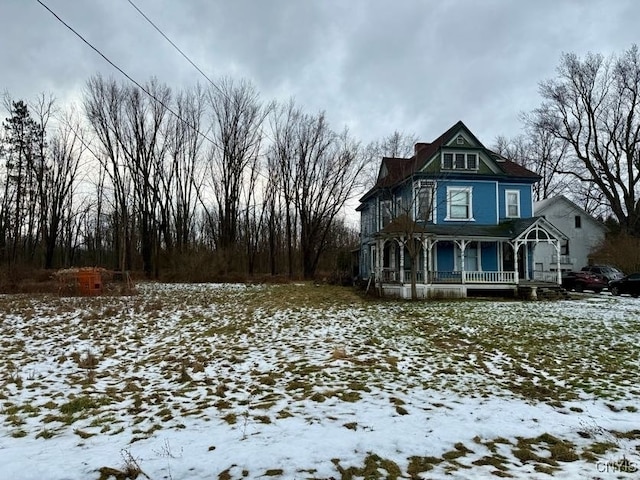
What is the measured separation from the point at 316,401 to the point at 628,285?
2289 centimetres

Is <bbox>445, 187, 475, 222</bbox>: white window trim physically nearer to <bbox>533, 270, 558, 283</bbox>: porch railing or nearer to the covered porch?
the covered porch

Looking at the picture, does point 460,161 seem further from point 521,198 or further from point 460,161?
→ point 521,198

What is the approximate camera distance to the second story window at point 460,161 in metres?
23.0

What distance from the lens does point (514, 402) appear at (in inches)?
211

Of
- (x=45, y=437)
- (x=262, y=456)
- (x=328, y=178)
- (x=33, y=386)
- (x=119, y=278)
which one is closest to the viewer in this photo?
(x=262, y=456)

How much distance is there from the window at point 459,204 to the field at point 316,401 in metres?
12.3

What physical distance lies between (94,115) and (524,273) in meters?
32.1

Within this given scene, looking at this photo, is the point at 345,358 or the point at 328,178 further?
the point at 328,178

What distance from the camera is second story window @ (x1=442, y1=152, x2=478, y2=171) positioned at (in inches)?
907

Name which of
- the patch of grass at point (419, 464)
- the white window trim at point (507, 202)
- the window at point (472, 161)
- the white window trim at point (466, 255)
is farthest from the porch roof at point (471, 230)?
the patch of grass at point (419, 464)

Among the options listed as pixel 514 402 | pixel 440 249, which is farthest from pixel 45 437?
pixel 440 249

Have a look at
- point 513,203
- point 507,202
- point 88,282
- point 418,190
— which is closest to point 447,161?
point 418,190

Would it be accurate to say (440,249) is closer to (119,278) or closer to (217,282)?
(217,282)

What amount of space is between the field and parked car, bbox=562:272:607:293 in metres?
17.0
